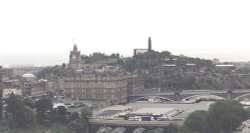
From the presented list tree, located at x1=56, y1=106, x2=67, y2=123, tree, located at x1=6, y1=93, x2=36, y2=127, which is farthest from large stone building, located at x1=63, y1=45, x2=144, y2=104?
tree, located at x1=6, y1=93, x2=36, y2=127

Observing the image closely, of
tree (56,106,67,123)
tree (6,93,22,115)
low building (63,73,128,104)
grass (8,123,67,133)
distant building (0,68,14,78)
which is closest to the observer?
grass (8,123,67,133)

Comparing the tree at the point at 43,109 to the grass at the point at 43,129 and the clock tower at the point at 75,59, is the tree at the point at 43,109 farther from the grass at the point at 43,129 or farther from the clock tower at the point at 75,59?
the clock tower at the point at 75,59

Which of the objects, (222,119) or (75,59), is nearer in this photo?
(222,119)

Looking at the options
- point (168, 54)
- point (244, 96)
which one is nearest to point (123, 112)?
point (244, 96)

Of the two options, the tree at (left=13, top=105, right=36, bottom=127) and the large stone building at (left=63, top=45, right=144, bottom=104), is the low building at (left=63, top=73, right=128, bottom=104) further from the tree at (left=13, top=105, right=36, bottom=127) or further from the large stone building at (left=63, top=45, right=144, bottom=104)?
the tree at (left=13, top=105, right=36, bottom=127)

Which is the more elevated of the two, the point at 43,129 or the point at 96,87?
the point at 96,87

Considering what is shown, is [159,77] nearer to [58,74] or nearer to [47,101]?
[58,74]

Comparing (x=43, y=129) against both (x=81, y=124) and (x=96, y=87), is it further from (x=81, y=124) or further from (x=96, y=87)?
(x=96, y=87)

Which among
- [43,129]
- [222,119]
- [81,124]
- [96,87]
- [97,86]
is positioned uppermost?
[97,86]

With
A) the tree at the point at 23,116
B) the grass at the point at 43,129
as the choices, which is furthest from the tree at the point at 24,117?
the grass at the point at 43,129

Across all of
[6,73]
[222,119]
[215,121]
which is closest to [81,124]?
[215,121]

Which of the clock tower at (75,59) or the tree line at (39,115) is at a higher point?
the clock tower at (75,59)
